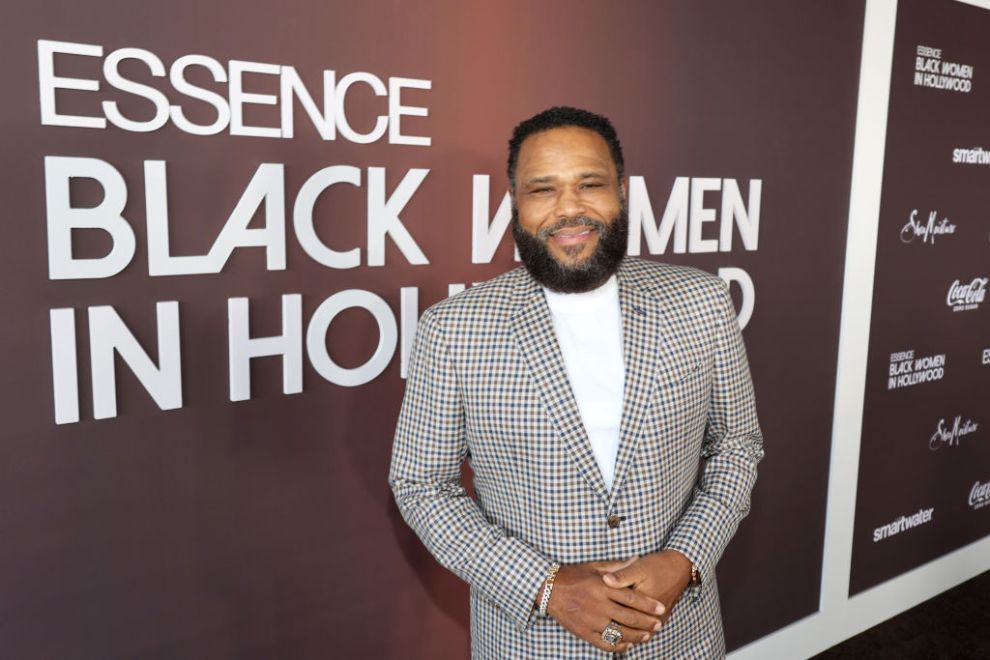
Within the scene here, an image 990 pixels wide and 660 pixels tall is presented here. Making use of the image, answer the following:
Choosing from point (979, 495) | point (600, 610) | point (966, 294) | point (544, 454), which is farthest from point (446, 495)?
point (979, 495)

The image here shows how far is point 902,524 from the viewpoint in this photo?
3455mm

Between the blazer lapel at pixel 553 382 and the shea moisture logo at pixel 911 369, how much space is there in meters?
2.31

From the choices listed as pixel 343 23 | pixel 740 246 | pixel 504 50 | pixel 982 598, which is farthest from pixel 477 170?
pixel 982 598

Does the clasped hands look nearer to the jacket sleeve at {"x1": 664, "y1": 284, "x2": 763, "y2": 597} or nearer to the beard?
the jacket sleeve at {"x1": 664, "y1": 284, "x2": 763, "y2": 597}

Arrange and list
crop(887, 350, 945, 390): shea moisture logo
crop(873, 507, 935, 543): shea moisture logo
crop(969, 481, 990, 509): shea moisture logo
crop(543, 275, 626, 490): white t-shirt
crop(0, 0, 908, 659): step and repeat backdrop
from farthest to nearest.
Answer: crop(969, 481, 990, 509): shea moisture logo < crop(873, 507, 935, 543): shea moisture logo < crop(887, 350, 945, 390): shea moisture logo < crop(0, 0, 908, 659): step and repeat backdrop < crop(543, 275, 626, 490): white t-shirt

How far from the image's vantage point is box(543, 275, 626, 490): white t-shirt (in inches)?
57.1

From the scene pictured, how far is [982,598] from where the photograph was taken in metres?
3.60

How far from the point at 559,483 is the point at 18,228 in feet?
3.69

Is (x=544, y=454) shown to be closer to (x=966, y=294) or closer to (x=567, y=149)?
(x=567, y=149)

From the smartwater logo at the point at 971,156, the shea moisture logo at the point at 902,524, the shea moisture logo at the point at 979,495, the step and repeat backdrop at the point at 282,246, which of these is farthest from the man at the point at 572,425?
the shea moisture logo at the point at 979,495

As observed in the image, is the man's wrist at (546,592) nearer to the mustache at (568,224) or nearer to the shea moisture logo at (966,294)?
the mustache at (568,224)

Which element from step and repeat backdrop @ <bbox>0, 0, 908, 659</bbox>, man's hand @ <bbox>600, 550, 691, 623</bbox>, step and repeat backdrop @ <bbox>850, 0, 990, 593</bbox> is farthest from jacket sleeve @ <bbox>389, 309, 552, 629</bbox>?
step and repeat backdrop @ <bbox>850, 0, 990, 593</bbox>

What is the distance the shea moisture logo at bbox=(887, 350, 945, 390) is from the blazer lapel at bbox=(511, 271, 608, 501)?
2.31 metres

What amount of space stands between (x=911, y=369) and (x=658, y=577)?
243 centimetres
